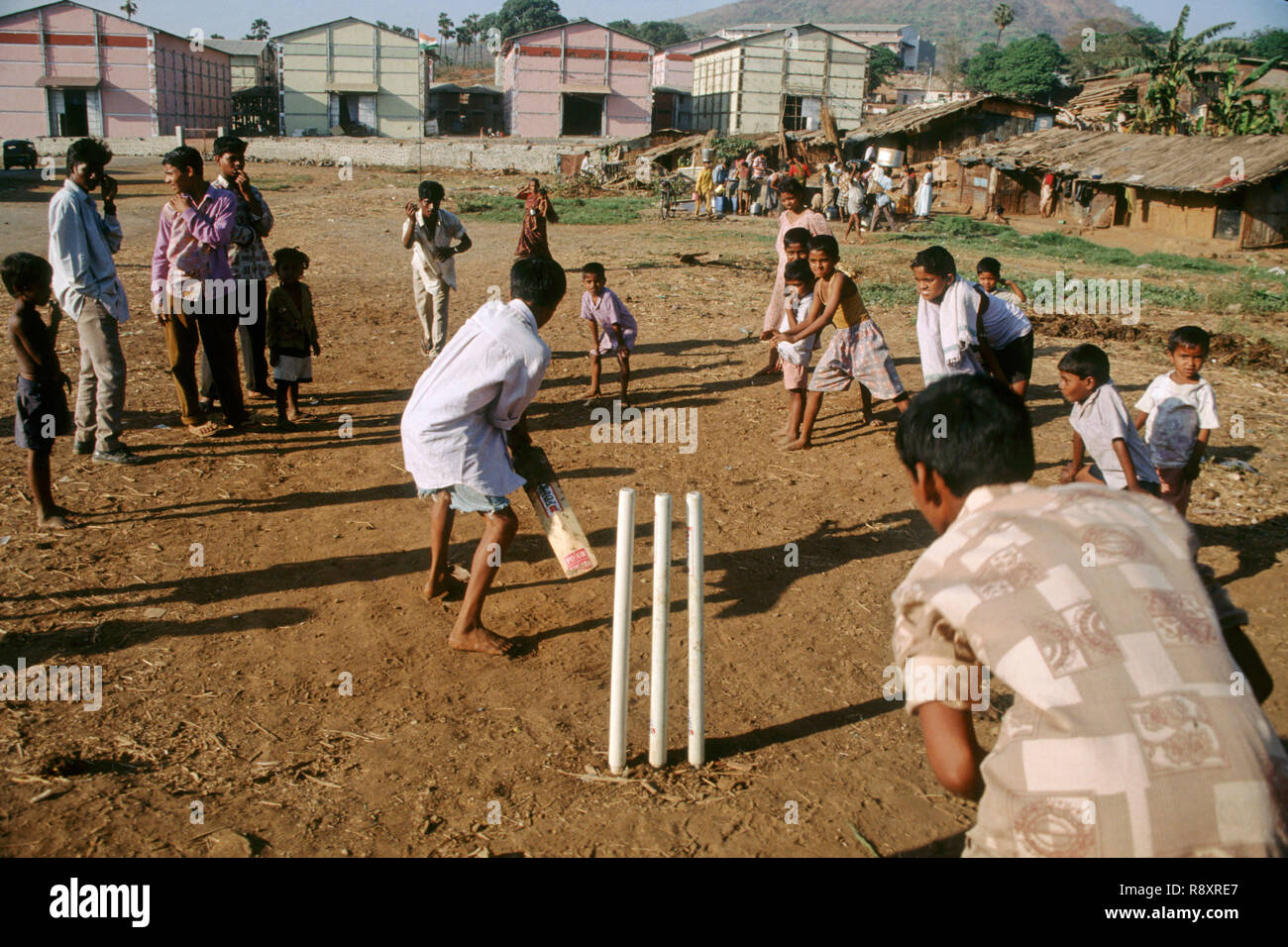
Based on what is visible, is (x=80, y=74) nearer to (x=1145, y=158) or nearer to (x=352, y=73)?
(x=352, y=73)

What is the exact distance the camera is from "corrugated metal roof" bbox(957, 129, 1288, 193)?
21.8 m

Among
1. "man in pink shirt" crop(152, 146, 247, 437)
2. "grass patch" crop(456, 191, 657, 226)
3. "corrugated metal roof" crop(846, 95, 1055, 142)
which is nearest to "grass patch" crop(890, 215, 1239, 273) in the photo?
"grass patch" crop(456, 191, 657, 226)

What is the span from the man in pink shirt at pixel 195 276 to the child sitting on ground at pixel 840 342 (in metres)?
4.23

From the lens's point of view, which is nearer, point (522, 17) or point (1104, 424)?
point (1104, 424)

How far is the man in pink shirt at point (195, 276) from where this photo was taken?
22.3 feet

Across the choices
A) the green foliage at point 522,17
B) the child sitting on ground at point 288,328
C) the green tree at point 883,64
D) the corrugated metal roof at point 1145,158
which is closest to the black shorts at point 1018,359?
the child sitting on ground at point 288,328

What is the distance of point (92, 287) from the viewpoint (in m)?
6.22

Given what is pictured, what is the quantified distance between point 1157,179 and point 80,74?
4904 cm

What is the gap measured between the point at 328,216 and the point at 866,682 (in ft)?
70.9

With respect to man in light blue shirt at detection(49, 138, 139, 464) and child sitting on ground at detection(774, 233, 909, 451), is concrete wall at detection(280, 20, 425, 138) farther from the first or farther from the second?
child sitting on ground at detection(774, 233, 909, 451)

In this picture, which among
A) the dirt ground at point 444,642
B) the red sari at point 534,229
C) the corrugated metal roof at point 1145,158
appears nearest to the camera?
the dirt ground at point 444,642

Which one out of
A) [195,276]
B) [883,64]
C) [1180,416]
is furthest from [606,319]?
[883,64]

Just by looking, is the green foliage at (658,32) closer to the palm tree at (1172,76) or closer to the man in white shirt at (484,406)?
the palm tree at (1172,76)

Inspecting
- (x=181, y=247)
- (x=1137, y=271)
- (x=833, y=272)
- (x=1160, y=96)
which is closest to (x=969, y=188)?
(x=1160, y=96)
